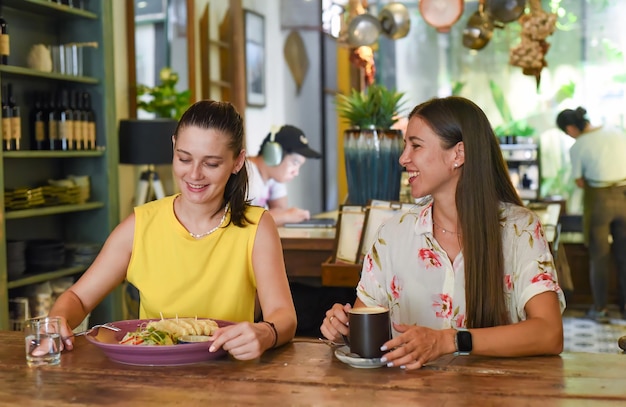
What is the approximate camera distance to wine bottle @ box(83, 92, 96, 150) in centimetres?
503

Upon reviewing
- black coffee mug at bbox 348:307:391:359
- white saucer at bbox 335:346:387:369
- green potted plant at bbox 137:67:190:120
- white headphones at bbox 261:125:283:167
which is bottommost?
white saucer at bbox 335:346:387:369

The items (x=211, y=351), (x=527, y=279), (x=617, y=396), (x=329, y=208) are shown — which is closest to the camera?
(x=617, y=396)

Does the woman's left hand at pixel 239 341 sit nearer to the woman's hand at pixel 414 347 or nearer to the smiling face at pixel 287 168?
the woman's hand at pixel 414 347

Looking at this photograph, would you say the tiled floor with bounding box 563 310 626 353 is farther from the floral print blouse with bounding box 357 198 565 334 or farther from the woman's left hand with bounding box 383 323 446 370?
the woman's left hand with bounding box 383 323 446 370

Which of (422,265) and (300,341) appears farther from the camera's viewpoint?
(422,265)

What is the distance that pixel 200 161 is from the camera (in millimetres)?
2258

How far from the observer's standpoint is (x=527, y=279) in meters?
2.14

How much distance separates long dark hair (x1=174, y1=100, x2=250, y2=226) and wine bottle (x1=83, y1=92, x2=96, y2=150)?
2834 mm

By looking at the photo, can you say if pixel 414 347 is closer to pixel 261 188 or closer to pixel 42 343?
pixel 42 343

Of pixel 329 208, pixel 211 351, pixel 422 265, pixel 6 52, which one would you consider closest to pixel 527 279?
pixel 422 265

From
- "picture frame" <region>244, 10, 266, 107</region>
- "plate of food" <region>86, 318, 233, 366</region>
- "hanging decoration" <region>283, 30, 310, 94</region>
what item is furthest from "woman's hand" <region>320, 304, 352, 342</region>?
"hanging decoration" <region>283, 30, 310, 94</region>

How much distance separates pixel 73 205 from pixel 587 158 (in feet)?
14.6

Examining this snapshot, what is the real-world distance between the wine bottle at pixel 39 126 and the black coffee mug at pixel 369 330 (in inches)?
135

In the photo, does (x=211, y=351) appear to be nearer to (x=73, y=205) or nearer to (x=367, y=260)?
(x=367, y=260)
